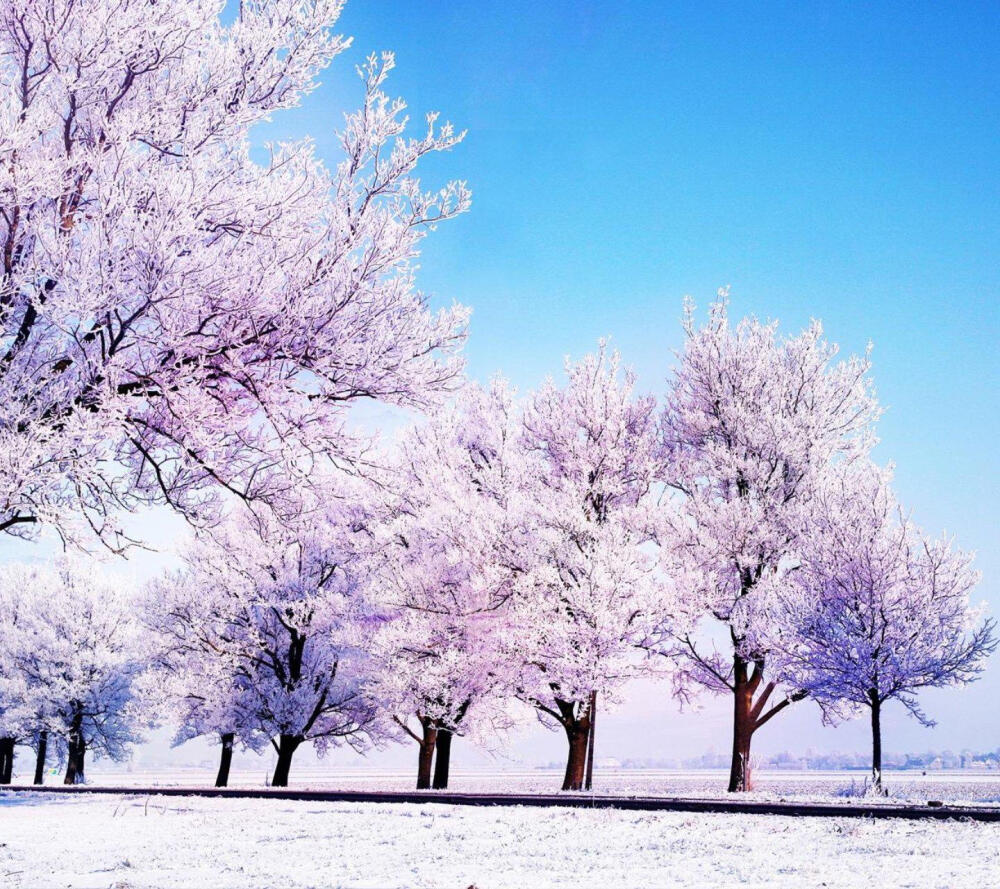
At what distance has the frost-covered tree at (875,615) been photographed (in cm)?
1994

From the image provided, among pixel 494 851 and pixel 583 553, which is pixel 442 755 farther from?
pixel 494 851

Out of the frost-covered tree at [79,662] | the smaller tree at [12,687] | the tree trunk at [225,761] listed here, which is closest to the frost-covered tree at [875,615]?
the tree trunk at [225,761]

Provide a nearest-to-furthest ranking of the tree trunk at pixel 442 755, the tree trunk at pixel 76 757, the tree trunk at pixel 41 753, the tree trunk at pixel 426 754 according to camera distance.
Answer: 1. the tree trunk at pixel 442 755
2. the tree trunk at pixel 426 754
3. the tree trunk at pixel 76 757
4. the tree trunk at pixel 41 753

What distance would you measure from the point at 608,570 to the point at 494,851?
13315mm

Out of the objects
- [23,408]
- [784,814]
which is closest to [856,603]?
[784,814]

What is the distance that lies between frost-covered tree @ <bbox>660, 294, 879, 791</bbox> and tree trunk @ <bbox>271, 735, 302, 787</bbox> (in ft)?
43.4

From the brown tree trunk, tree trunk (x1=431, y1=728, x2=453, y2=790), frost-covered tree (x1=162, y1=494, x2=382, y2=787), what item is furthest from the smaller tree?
tree trunk (x1=431, y1=728, x2=453, y2=790)

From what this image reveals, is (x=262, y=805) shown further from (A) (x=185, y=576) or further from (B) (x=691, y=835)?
(A) (x=185, y=576)

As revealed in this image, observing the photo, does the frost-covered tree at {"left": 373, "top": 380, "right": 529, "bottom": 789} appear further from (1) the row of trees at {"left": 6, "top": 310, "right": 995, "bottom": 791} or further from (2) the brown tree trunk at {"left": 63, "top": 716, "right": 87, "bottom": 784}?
(2) the brown tree trunk at {"left": 63, "top": 716, "right": 87, "bottom": 784}

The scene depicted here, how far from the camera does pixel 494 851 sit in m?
8.09

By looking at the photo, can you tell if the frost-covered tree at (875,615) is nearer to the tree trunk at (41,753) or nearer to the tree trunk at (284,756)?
the tree trunk at (284,756)

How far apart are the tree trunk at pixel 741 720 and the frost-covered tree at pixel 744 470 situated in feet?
0.09

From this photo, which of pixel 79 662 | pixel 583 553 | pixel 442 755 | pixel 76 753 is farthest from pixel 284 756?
pixel 76 753

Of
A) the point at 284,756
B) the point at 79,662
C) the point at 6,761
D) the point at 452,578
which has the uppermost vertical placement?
the point at 452,578
